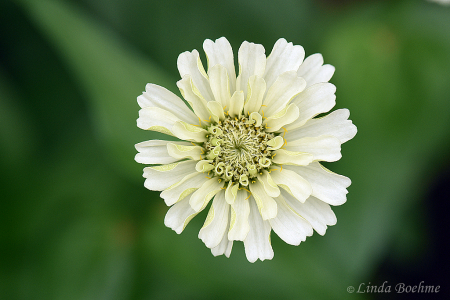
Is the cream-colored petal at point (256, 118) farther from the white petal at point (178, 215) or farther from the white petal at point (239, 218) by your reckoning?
the white petal at point (178, 215)

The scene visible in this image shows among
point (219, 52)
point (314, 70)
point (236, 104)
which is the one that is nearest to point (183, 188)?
point (236, 104)

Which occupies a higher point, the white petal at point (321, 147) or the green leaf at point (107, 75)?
the green leaf at point (107, 75)

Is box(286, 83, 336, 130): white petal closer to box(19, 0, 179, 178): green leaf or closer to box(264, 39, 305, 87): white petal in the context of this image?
box(264, 39, 305, 87): white petal

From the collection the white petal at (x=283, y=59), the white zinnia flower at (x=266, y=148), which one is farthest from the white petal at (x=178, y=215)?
the white petal at (x=283, y=59)

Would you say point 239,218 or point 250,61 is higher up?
point 250,61

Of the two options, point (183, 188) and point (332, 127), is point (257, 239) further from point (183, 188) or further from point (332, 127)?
point (332, 127)

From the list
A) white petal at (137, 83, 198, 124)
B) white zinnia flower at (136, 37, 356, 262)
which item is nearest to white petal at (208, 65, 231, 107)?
white zinnia flower at (136, 37, 356, 262)

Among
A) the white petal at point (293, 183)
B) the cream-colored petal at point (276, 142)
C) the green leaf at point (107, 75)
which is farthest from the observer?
the green leaf at point (107, 75)
